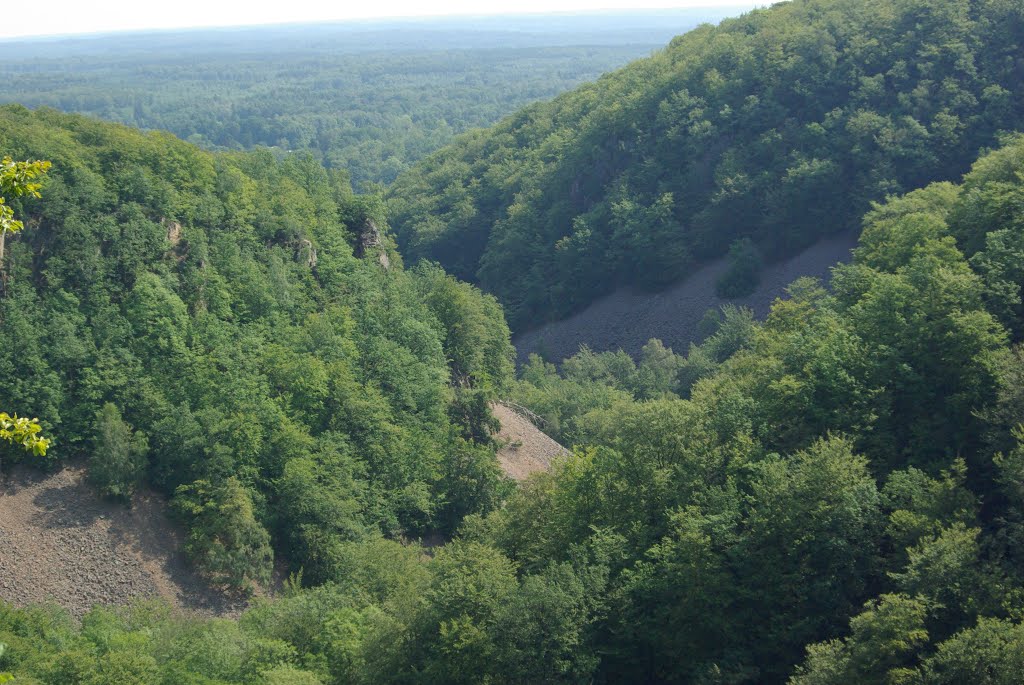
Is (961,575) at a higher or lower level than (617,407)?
higher

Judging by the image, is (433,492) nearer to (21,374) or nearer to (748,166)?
(21,374)

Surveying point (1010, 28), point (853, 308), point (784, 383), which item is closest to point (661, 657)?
point (784, 383)

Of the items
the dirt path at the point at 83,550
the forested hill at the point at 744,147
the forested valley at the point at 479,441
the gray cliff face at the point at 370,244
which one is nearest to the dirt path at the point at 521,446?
the forested valley at the point at 479,441

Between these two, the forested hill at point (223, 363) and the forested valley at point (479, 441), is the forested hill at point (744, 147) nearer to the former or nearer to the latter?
the forested valley at point (479, 441)

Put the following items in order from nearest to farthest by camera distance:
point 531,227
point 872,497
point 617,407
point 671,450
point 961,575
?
point 961,575, point 872,497, point 671,450, point 617,407, point 531,227

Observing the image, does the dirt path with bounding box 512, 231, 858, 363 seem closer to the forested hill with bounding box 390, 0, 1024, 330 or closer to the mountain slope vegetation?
the forested hill with bounding box 390, 0, 1024, 330

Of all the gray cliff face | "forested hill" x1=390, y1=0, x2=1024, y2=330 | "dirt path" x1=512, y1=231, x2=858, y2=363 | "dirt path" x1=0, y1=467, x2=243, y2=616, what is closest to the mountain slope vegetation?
"dirt path" x1=0, y1=467, x2=243, y2=616
